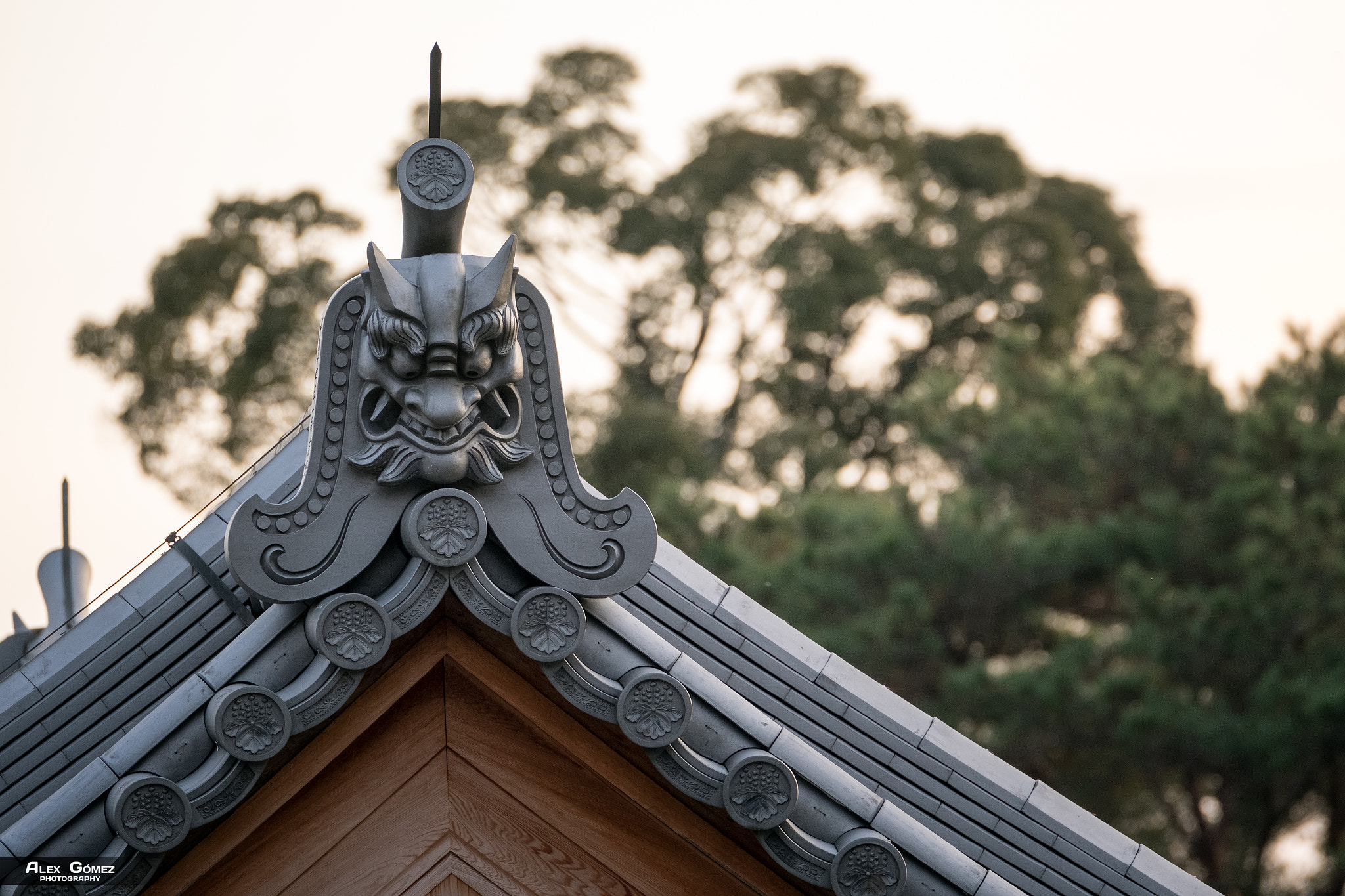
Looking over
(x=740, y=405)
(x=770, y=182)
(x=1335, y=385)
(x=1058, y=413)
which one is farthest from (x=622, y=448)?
(x=1335, y=385)

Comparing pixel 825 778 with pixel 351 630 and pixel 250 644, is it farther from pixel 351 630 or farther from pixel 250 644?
pixel 250 644

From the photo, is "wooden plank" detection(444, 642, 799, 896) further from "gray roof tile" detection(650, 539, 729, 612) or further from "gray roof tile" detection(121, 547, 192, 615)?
"gray roof tile" detection(121, 547, 192, 615)

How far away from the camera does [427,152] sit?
297cm

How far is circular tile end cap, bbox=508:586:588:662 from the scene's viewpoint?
2.86m

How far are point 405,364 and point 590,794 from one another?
118 centimetres

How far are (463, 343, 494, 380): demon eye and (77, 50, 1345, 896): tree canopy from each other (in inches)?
400

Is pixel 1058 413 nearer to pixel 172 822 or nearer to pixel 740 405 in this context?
pixel 740 405

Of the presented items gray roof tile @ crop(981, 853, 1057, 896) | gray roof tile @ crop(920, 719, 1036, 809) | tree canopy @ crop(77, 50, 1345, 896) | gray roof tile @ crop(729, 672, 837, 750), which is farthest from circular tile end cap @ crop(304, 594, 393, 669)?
tree canopy @ crop(77, 50, 1345, 896)

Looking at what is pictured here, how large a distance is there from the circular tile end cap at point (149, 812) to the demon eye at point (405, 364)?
101 cm

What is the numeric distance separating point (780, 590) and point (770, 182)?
1103 centimetres

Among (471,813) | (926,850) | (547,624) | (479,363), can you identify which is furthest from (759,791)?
(479,363)

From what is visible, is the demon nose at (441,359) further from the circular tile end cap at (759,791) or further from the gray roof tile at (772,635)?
the gray roof tile at (772,635)

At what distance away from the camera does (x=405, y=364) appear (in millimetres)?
2883

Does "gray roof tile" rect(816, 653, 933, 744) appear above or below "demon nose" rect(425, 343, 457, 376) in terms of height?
above
